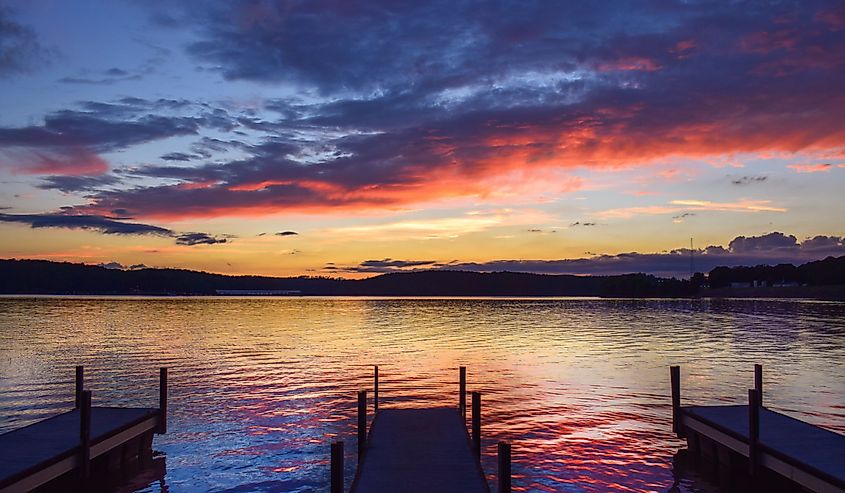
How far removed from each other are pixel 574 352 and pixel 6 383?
40.6m

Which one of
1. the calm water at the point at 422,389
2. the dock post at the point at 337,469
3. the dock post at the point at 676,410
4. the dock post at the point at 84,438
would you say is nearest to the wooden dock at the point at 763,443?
the dock post at the point at 676,410

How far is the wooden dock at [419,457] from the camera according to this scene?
15273mm

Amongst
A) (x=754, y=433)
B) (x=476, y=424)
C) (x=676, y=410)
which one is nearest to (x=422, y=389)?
(x=676, y=410)

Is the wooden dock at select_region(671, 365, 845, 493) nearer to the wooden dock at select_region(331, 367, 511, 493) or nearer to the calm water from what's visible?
the calm water

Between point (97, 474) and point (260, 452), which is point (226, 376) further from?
point (97, 474)

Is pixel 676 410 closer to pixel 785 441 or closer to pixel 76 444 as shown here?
pixel 785 441

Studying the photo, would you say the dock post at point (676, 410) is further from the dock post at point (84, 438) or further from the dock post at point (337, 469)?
the dock post at point (84, 438)

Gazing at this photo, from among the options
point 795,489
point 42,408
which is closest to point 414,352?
point 42,408

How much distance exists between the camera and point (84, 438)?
724 inches

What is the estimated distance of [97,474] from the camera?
66.3 ft

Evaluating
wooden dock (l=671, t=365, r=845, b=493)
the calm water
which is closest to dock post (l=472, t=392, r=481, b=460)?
the calm water

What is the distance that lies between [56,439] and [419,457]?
10082 millimetres

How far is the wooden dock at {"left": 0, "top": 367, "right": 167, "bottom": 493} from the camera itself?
16.2 meters

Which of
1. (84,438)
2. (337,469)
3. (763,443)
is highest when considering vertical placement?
(337,469)
